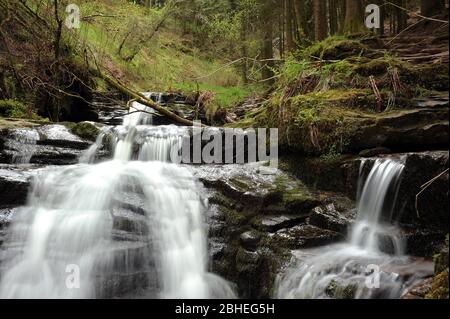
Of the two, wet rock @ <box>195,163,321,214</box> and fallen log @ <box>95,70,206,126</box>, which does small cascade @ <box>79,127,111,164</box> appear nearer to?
fallen log @ <box>95,70,206,126</box>

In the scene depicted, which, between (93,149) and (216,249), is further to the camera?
(93,149)

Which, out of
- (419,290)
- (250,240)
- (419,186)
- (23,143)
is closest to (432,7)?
(419,186)

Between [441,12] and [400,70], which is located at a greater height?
[441,12]

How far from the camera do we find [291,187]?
6.47 m

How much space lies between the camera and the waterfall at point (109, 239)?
5445 mm

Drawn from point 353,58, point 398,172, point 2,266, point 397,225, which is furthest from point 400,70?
point 2,266

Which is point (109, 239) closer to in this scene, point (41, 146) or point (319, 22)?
point (41, 146)

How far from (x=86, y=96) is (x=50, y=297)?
8.13 meters

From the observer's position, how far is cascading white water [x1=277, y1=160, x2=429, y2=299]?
430 cm

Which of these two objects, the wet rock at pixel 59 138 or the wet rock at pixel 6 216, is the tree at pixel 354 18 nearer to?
the wet rock at pixel 59 138

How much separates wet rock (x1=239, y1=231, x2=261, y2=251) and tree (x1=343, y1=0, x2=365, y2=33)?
555cm

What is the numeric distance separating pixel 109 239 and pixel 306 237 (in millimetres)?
2715

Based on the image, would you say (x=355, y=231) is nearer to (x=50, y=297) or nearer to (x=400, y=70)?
(x=400, y=70)

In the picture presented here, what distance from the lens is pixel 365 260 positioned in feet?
15.9
